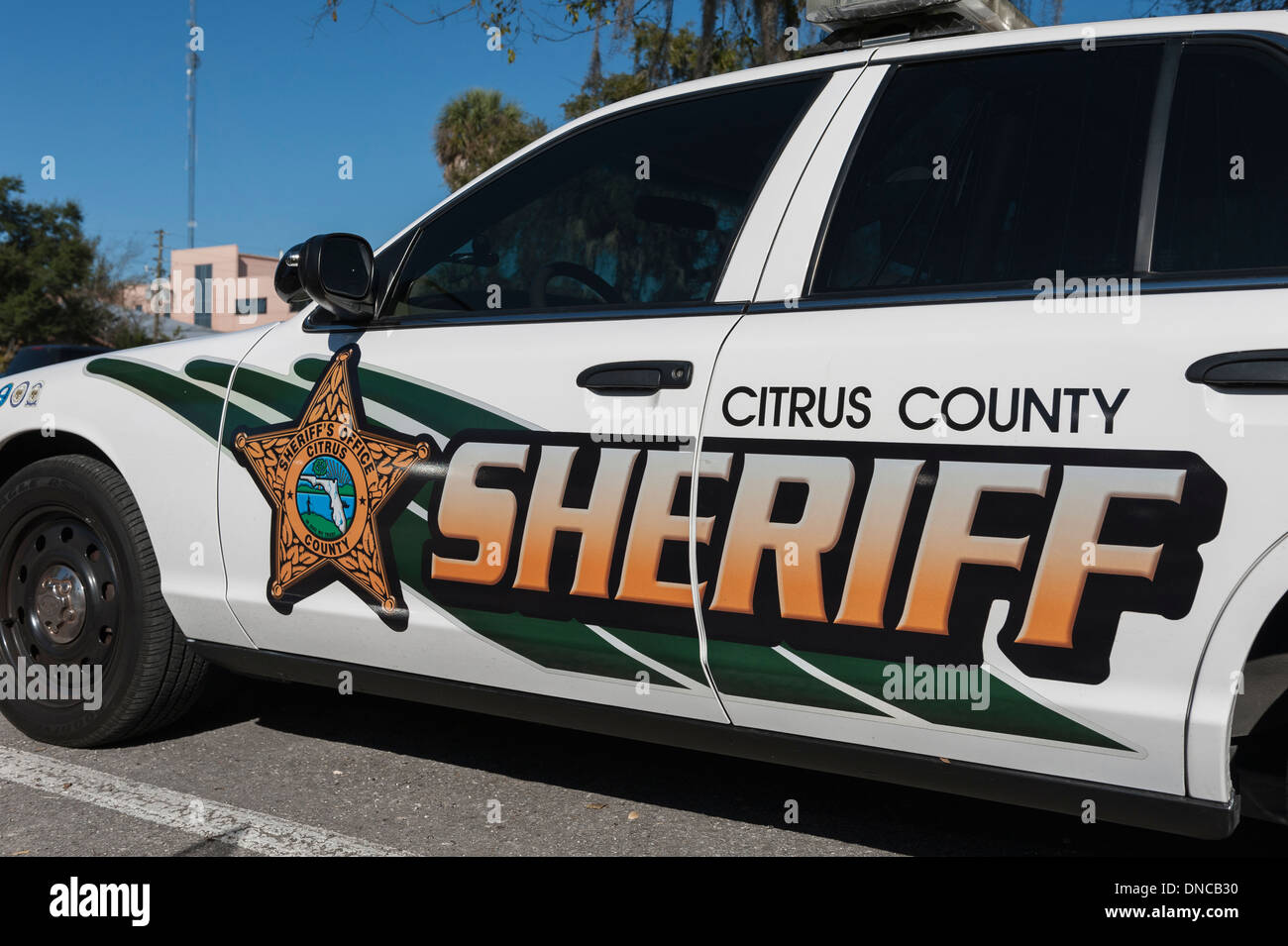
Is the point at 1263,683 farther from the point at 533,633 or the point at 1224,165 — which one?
the point at 533,633

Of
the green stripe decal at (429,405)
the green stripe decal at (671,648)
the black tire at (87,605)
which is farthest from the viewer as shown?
the black tire at (87,605)

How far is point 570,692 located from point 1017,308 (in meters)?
1.24

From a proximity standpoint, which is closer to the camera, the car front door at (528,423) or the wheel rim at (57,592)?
the car front door at (528,423)

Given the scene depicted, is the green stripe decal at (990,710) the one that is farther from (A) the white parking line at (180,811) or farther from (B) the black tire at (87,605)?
(B) the black tire at (87,605)

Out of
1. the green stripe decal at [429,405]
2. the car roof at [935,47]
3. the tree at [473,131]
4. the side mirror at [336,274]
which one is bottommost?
the green stripe decal at [429,405]

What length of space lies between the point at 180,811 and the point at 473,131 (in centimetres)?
2461

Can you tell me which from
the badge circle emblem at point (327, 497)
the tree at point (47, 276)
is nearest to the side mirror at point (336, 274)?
the badge circle emblem at point (327, 497)

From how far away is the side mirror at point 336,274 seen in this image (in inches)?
114

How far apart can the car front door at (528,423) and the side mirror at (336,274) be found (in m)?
0.06

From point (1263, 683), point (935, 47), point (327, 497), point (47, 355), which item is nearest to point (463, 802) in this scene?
point (327, 497)

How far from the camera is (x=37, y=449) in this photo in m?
3.63

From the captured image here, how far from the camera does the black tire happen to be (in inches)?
129

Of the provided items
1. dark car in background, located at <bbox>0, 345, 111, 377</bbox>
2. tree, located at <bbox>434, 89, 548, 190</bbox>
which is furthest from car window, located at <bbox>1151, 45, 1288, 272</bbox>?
tree, located at <bbox>434, 89, 548, 190</bbox>

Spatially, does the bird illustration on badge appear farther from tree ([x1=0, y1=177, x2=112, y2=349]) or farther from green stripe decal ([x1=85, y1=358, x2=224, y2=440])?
tree ([x1=0, y1=177, x2=112, y2=349])
